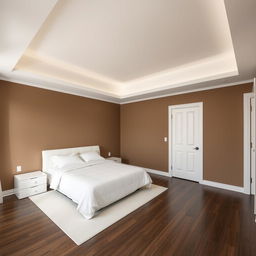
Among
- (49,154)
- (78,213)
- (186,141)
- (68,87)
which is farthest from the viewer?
(186,141)

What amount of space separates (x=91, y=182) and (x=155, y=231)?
125cm

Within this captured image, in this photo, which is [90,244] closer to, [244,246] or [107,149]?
[244,246]

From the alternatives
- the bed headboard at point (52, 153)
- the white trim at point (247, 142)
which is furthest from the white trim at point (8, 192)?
the white trim at point (247, 142)

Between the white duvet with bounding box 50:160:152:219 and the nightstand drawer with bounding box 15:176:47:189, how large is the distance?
0.23 metres

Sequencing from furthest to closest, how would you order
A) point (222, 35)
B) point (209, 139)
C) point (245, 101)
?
point (209, 139) < point (245, 101) < point (222, 35)

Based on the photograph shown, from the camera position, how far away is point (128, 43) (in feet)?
8.36

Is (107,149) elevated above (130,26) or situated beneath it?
situated beneath

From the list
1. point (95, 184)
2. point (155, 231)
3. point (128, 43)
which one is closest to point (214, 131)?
point (155, 231)

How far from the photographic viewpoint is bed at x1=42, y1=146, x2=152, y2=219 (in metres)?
2.37

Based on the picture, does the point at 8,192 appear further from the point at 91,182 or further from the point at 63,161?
the point at 91,182

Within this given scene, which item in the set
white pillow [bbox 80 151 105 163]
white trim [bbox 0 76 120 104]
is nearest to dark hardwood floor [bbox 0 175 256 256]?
white pillow [bbox 80 151 105 163]

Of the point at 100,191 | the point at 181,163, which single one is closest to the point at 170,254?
the point at 100,191

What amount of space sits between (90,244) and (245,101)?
4.04 meters

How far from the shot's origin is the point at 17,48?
2.11 meters
